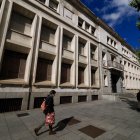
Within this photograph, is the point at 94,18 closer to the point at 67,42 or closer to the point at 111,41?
the point at 111,41

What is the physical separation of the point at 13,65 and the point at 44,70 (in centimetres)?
276

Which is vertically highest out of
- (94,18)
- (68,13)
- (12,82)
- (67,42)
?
(94,18)

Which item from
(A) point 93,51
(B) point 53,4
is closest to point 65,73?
(A) point 93,51

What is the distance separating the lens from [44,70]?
34.2 feet

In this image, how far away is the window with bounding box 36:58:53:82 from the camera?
9958 mm

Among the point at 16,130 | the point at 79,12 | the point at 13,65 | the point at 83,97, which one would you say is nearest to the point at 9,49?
the point at 13,65

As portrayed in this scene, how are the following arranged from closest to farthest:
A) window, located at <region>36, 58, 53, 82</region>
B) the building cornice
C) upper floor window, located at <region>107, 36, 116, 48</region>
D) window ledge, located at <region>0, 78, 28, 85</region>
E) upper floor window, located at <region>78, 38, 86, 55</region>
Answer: window ledge, located at <region>0, 78, 28, 85</region>
window, located at <region>36, 58, 53, 82</region>
the building cornice
upper floor window, located at <region>78, 38, 86, 55</region>
upper floor window, located at <region>107, 36, 116, 48</region>

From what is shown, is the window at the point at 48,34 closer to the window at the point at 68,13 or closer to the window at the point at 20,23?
the window at the point at 20,23

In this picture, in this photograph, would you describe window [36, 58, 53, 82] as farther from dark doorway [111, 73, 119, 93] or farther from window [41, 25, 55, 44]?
dark doorway [111, 73, 119, 93]

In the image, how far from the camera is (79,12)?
48.9 feet

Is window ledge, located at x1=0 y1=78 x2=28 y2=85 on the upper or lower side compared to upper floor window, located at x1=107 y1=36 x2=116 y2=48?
lower

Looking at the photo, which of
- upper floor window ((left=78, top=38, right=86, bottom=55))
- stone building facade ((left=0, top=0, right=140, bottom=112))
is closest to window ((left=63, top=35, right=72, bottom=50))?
stone building facade ((left=0, top=0, right=140, bottom=112))

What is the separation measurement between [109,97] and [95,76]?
346 centimetres

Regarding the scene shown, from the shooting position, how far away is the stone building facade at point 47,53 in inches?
316
